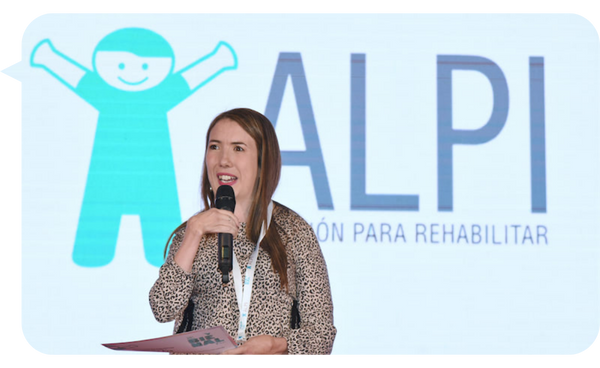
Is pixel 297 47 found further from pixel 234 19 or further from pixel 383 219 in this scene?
pixel 383 219

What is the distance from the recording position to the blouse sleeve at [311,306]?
2217mm

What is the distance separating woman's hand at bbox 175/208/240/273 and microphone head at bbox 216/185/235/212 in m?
0.03

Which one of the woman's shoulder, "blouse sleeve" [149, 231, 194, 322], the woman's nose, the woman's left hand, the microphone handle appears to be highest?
the woman's nose

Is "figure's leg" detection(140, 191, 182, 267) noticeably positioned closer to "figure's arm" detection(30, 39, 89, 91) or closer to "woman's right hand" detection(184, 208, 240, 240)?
"figure's arm" detection(30, 39, 89, 91)

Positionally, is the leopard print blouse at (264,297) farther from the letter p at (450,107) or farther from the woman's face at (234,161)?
the letter p at (450,107)

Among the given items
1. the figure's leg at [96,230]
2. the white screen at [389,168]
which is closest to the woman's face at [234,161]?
the white screen at [389,168]

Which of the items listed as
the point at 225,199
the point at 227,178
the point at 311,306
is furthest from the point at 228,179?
the point at 311,306

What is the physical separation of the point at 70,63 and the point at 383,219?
189 cm

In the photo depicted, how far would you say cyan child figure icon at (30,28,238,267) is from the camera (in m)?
3.73

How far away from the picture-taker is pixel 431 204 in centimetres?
375

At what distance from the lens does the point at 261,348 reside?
2123 millimetres

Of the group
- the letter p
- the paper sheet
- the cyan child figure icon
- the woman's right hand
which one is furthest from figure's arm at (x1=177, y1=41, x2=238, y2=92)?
the paper sheet

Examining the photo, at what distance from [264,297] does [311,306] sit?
0.16 m

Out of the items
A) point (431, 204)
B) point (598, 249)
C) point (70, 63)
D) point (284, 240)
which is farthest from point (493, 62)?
point (70, 63)
